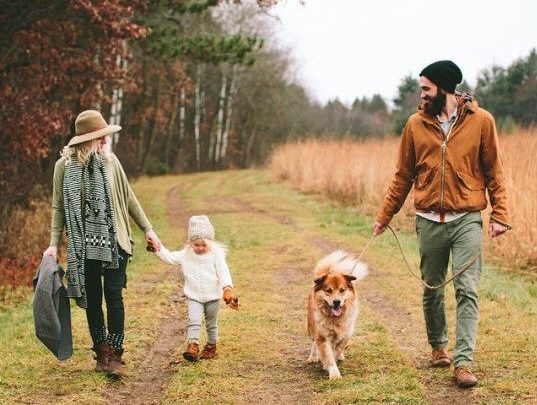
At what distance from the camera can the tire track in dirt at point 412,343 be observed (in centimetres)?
532

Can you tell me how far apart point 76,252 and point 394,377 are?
2583 mm

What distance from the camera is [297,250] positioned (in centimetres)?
1316

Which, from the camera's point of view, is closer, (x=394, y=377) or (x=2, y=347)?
(x=394, y=377)

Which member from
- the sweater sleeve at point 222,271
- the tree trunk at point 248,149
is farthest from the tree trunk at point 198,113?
the sweater sleeve at point 222,271

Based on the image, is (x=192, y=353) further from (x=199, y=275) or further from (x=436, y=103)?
(x=436, y=103)

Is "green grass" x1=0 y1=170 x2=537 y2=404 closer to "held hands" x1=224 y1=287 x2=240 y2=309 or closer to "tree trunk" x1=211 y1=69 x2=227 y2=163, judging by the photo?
"held hands" x1=224 y1=287 x2=240 y2=309

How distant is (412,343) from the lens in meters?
6.98

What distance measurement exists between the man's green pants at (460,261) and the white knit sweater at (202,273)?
5.52ft

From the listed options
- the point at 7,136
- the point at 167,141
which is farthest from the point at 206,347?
the point at 167,141

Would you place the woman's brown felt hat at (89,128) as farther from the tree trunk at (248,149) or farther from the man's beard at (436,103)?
the tree trunk at (248,149)

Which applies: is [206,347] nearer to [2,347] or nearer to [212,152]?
[2,347]

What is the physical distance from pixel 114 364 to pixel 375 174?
13769 mm

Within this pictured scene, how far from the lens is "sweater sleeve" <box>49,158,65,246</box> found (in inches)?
228

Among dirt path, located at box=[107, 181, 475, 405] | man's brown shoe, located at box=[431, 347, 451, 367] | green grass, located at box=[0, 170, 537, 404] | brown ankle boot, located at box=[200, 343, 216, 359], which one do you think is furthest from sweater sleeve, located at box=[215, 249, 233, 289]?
man's brown shoe, located at box=[431, 347, 451, 367]
